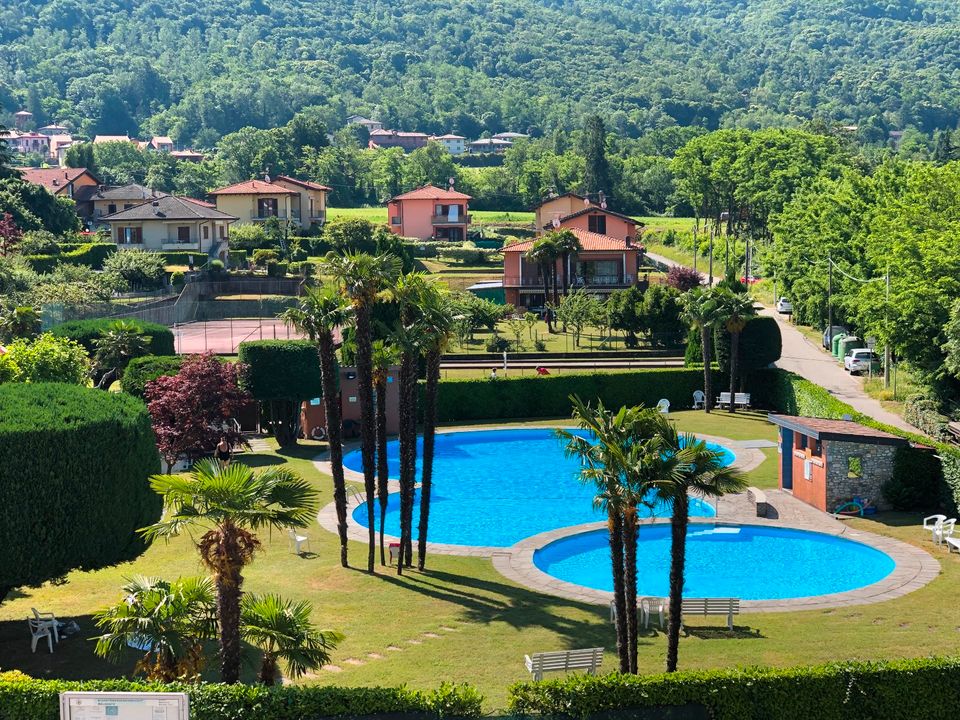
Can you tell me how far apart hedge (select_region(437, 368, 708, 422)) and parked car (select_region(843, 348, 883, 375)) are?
33.0ft

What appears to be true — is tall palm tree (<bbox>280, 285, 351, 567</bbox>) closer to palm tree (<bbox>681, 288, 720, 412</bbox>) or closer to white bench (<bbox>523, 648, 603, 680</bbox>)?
white bench (<bbox>523, 648, 603, 680</bbox>)

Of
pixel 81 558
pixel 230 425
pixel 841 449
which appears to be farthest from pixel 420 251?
pixel 81 558

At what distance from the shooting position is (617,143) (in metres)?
175

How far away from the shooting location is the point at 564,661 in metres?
21.7

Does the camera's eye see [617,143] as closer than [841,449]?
No

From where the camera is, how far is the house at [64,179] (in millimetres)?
110812

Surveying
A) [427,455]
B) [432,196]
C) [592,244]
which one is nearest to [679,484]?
[427,455]

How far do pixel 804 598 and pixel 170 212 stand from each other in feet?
230

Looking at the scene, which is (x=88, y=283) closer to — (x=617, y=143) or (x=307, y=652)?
(x=307, y=652)

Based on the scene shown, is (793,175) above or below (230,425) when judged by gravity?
above

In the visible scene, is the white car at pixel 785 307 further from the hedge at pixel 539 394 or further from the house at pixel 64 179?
the house at pixel 64 179

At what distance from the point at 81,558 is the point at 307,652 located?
6.80 meters

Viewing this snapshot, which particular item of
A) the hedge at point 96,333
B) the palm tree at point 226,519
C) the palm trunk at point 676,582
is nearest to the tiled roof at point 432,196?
the hedge at point 96,333

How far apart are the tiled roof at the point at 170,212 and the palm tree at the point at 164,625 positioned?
7167 cm
